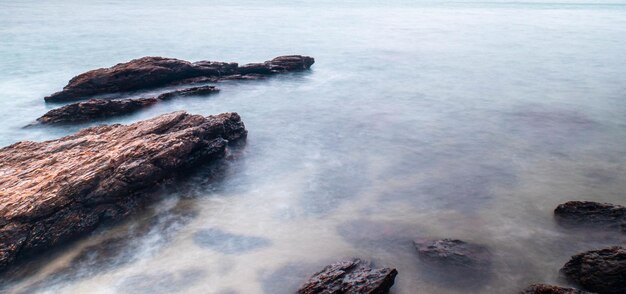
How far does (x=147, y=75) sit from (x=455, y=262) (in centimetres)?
2413

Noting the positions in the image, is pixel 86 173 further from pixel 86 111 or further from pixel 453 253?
pixel 453 253

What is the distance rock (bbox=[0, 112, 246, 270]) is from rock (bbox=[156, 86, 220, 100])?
26.8 feet

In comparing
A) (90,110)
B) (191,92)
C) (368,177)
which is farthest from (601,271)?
(191,92)

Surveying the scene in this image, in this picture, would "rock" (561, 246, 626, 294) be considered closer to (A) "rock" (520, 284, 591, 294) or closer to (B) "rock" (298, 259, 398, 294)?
(A) "rock" (520, 284, 591, 294)

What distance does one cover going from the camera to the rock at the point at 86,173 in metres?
12.3

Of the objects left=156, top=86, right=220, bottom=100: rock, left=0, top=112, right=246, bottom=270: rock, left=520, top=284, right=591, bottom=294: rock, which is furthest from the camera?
left=156, top=86, right=220, bottom=100: rock

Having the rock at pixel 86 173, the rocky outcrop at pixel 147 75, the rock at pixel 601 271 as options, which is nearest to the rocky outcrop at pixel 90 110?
the rocky outcrop at pixel 147 75


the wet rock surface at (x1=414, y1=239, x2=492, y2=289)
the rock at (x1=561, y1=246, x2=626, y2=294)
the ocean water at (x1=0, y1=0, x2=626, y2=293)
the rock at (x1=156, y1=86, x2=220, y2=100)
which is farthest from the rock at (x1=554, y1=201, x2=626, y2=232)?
the rock at (x1=156, y1=86, x2=220, y2=100)

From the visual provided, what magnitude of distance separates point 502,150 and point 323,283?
1223 cm

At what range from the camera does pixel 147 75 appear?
28453 mm

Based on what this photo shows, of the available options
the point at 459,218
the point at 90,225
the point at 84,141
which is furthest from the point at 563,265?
the point at 84,141

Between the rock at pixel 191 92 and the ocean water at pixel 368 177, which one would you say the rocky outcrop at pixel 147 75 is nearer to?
the ocean water at pixel 368 177

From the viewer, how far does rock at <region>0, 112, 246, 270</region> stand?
12.3 m

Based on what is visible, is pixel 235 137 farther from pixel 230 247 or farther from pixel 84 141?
pixel 230 247
